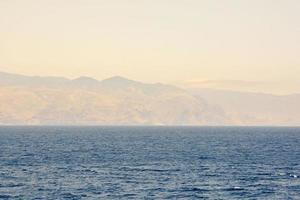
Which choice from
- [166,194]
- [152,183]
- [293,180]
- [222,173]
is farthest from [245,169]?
[166,194]

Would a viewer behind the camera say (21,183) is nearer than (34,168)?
Yes

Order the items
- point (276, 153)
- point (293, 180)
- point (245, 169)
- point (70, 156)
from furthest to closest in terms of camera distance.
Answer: point (276, 153) → point (70, 156) → point (245, 169) → point (293, 180)

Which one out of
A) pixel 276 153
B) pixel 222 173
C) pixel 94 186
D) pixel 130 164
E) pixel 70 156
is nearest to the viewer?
pixel 94 186

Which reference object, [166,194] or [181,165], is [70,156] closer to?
[181,165]

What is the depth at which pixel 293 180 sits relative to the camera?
340 feet

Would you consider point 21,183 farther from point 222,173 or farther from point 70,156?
point 70,156

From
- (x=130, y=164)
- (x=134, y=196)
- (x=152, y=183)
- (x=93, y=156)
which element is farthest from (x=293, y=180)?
(x=93, y=156)

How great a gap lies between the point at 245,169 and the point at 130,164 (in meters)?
24.8

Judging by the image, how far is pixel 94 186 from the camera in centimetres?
9544

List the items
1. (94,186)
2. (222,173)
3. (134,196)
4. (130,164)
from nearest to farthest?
(134,196), (94,186), (222,173), (130,164)

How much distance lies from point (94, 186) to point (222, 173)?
28.7m

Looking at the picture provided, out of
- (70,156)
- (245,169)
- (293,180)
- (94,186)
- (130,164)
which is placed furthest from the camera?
(70,156)

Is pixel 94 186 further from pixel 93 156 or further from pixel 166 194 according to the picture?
pixel 93 156

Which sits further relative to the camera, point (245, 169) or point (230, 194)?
point (245, 169)
